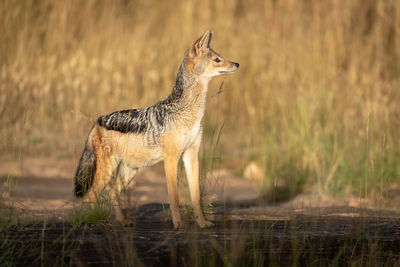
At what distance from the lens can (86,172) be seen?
5.63 m

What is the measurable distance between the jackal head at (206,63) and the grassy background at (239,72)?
9.60ft

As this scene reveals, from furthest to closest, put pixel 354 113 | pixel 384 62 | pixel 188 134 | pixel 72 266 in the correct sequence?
pixel 384 62 < pixel 354 113 < pixel 188 134 < pixel 72 266

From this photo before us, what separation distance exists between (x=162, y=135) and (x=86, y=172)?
910 mm

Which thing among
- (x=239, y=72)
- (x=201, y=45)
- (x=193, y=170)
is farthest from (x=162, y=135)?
(x=239, y=72)

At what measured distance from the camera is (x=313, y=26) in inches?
454

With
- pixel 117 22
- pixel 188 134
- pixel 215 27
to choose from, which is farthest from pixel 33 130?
pixel 188 134

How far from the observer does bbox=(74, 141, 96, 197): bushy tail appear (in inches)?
220

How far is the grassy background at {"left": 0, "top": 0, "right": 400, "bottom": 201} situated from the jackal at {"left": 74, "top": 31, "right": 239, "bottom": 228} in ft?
9.67

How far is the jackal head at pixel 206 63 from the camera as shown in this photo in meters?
5.48

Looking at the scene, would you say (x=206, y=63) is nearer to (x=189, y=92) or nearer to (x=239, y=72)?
(x=189, y=92)

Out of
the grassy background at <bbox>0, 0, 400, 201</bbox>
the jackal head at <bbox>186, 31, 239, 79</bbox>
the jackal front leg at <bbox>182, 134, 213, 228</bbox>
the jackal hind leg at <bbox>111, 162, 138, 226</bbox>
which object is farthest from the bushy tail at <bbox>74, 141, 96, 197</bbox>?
the grassy background at <bbox>0, 0, 400, 201</bbox>

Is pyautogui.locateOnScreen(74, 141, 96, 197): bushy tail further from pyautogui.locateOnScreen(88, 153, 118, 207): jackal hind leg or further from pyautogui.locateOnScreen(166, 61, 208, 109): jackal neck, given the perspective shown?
pyautogui.locateOnScreen(166, 61, 208, 109): jackal neck

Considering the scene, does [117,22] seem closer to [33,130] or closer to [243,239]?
[33,130]

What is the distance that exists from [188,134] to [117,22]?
7.38 m
